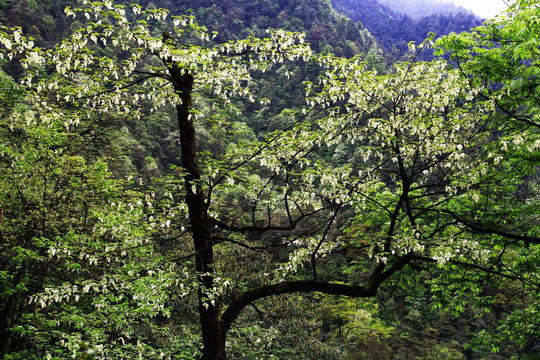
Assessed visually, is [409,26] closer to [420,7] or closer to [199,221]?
[420,7]

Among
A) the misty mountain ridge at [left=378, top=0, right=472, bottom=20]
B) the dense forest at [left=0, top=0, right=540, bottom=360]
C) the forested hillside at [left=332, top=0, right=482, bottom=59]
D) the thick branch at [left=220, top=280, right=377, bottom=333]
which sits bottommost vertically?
the thick branch at [left=220, top=280, right=377, bottom=333]

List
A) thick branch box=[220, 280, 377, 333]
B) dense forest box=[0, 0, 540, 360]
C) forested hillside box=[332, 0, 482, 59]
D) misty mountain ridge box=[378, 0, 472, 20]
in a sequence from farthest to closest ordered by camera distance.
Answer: misty mountain ridge box=[378, 0, 472, 20] < forested hillside box=[332, 0, 482, 59] < thick branch box=[220, 280, 377, 333] < dense forest box=[0, 0, 540, 360]

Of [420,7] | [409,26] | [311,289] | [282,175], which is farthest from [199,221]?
[420,7]

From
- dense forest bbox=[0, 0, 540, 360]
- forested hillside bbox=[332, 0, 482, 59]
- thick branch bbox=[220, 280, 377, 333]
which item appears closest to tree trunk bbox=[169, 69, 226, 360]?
dense forest bbox=[0, 0, 540, 360]

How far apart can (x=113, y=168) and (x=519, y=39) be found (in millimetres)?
26809

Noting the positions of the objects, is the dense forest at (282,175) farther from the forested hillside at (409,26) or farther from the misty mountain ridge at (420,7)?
the misty mountain ridge at (420,7)

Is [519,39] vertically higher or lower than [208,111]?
lower

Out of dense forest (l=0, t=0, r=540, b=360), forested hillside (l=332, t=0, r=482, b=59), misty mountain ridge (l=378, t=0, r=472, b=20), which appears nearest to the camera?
dense forest (l=0, t=0, r=540, b=360)

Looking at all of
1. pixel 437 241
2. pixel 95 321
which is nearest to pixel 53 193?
pixel 95 321

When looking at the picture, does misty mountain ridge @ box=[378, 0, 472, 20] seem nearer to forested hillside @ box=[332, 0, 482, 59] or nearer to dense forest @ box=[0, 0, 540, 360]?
forested hillside @ box=[332, 0, 482, 59]

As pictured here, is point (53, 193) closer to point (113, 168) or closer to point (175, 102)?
point (175, 102)

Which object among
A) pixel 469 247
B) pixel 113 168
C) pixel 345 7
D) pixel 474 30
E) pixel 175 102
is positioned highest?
pixel 345 7

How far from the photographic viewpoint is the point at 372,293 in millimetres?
5336

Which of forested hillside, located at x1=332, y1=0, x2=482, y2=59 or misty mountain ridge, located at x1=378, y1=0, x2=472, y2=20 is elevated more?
misty mountain ridge, located at x1=378, y1=0, x2=472, y2=20
